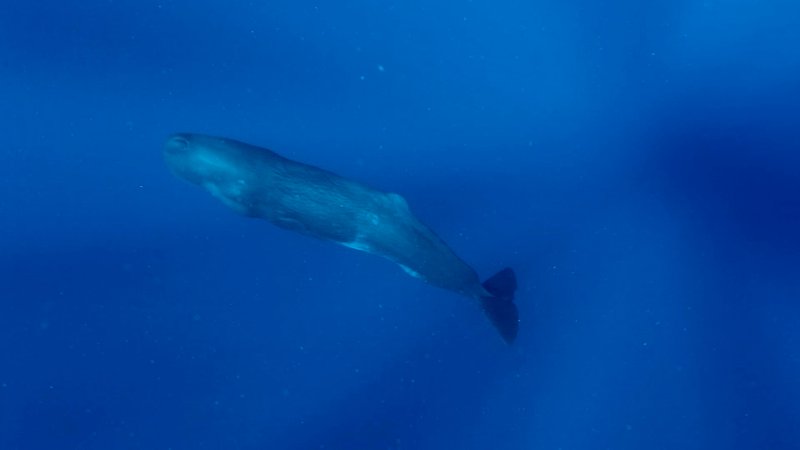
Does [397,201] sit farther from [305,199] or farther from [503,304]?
[503,304]

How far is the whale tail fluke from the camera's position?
6.76 metres

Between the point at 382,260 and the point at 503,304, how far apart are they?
6.53ft

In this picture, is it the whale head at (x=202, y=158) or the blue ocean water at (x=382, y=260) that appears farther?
the blue ocean water at (x=382, y=260)

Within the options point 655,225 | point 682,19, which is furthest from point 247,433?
point 682,19

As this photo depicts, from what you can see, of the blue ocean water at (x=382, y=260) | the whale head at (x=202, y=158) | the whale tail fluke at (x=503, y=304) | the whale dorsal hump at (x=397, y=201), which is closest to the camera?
the whale head at (x=202, y=158)

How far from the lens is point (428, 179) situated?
799 centimetres

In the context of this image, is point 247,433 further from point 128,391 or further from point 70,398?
point 70,398

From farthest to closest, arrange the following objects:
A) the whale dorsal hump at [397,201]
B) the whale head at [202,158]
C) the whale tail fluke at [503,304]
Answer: the whale tail fluke at [503,304] < the whale dorsal hump at [397,201] < the whale head at [202,158]

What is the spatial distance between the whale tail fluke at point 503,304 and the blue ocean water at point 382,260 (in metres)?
1.25

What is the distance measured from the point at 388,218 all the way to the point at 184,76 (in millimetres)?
3724

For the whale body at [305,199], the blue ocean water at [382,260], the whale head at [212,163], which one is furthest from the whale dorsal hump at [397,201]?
the blue ocean water at [382,260]

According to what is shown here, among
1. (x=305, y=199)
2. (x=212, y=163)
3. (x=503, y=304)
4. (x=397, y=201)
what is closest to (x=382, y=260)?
(x=503, y=304)

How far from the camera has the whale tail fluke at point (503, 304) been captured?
6.76 m

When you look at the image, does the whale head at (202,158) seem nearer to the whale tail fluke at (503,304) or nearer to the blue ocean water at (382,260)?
the blue ocean water at (382,260)
